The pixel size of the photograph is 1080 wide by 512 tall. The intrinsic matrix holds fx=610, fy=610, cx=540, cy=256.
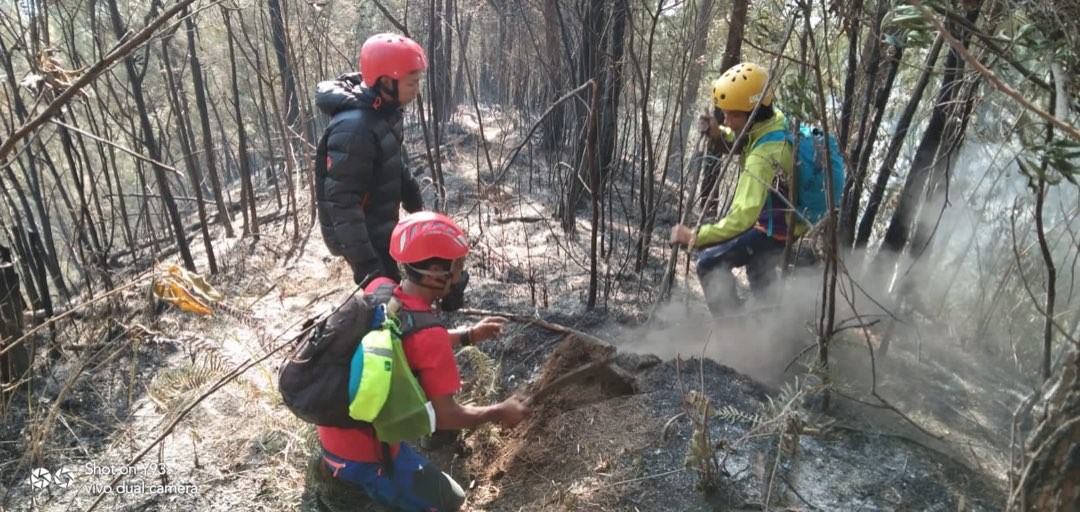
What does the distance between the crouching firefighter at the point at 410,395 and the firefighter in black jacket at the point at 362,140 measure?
100cm

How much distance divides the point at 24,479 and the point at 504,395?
7.56 ft

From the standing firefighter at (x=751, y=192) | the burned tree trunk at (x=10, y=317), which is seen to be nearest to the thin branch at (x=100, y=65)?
the standing firefighter at (x=751, y=192)

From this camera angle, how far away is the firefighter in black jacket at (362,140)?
331 cm

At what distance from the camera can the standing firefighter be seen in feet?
11.1

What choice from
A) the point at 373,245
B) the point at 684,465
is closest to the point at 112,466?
the point at 373,245

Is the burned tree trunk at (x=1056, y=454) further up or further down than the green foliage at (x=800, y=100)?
further down

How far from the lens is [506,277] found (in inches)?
206

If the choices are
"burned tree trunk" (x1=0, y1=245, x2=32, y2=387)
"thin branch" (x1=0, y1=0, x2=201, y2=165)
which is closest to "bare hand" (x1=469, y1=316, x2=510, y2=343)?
"thin branch" (x1=0, y1=0, x2=201, y2=165)

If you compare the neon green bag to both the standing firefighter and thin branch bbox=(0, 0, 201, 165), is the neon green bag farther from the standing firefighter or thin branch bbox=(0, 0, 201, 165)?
the standing firefighter

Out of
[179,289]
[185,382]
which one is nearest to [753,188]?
[179,289]

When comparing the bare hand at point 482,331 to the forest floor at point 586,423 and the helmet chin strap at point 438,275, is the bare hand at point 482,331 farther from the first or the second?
the forest floor at point 586,423

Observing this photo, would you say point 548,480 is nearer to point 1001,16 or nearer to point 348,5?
point 1001,16

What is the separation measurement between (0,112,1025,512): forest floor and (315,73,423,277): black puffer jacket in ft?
2.11

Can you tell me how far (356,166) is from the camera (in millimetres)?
3330
